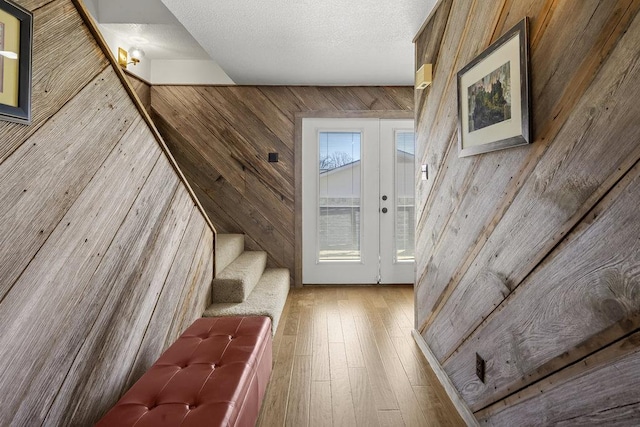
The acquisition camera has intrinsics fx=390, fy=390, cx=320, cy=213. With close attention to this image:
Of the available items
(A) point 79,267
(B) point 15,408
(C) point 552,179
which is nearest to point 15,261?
(A) point 79,267

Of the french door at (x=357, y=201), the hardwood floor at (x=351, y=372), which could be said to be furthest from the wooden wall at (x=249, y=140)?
the hardwood floor at (x=351, y=372)

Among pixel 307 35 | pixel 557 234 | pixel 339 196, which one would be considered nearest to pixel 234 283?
pixel 339 196

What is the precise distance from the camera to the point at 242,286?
325 centimetres

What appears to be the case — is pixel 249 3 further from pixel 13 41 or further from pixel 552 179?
pixel 552 179

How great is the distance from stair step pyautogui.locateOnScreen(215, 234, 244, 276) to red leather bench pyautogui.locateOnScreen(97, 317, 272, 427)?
49.5 inches

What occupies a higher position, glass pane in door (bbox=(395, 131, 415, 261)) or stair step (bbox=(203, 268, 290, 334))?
glass pane in door (bbox=(395, 131, 415, 261))

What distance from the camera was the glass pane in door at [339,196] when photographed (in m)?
4.57

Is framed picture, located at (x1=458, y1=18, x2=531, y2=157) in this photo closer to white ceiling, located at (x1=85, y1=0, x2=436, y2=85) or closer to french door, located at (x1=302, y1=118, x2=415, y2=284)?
white ceiling, located at (x1=85, y1=0, x2=436, y2=85)

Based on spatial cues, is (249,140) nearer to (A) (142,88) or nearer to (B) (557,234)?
(A) (142,88)

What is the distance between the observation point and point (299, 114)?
4500 mm

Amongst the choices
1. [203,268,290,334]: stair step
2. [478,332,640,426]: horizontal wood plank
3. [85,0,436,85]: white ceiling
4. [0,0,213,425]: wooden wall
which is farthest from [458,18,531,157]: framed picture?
[203,268,290,334]: stair step

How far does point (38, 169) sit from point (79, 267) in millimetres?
411

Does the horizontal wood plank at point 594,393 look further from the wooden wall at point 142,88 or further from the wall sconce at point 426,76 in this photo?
the wooden wall at point 142,88

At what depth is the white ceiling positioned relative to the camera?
2.56 m
